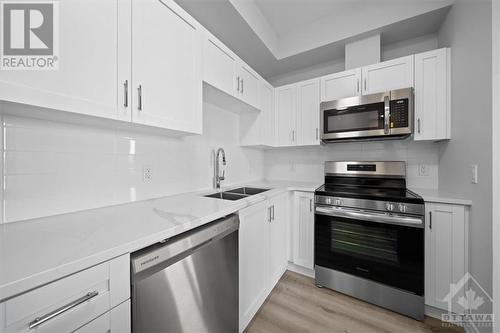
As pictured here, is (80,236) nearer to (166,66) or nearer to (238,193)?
(166,66)

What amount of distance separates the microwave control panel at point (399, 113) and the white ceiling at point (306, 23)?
2.75 feet

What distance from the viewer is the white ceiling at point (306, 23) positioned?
1.79 meters

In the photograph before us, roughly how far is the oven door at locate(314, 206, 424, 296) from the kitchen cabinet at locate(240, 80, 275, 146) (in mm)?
1104

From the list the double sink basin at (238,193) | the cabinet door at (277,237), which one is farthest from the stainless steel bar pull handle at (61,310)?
the cabinet door at (277,237)

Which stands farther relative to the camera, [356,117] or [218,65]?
[356,117]

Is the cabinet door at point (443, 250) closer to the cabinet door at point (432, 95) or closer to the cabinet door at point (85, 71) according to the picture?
the cabinet door at point (432, 95)

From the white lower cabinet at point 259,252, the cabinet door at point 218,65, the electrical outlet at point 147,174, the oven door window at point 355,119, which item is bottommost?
the white lower cabinet at point 259,252

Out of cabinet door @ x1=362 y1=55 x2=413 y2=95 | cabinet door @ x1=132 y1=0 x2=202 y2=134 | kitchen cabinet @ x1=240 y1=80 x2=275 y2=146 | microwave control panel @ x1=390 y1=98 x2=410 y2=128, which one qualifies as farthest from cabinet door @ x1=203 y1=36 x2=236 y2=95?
microwave control panel @ x1=390 y1=98 x2=410 y2=128

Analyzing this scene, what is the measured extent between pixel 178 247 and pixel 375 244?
1675 millimetres

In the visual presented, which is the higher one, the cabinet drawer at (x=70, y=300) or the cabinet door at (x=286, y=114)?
the cabinet door at (x=286, y=114)

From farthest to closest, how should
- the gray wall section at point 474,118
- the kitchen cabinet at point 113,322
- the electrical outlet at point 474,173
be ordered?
the electrical outlet at point 474,173
the gray wall section at point 474,118
the kitchen cabinet at point 113,322

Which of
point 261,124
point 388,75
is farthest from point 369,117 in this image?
point 261,124

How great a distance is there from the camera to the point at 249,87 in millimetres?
2080

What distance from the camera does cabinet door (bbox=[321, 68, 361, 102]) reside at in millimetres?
2107
